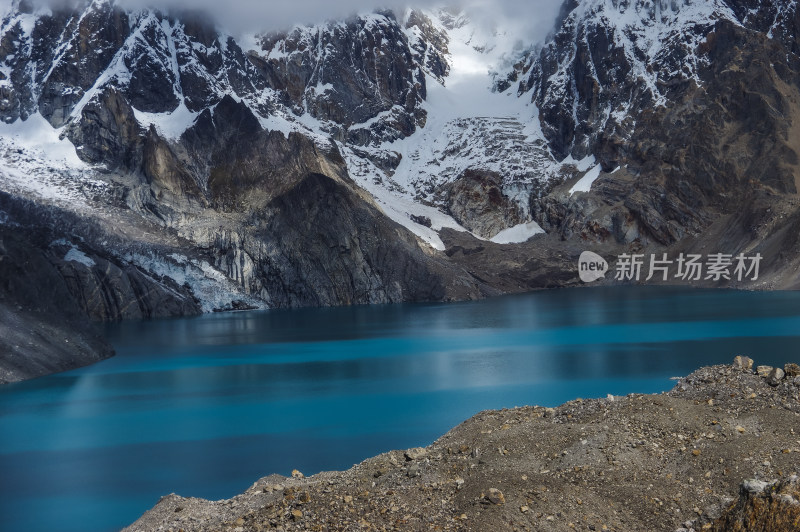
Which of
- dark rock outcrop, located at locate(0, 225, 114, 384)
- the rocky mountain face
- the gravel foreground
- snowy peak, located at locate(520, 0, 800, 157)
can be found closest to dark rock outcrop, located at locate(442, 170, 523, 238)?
the rocky mountain face

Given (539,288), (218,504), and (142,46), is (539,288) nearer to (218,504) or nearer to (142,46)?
(142,46)

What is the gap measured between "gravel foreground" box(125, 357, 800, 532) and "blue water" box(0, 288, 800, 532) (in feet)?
24.2

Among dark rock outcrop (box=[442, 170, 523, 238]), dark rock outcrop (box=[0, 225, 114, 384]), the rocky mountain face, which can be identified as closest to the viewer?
dark rock outcrop (box=[0, 225, 114, 384])

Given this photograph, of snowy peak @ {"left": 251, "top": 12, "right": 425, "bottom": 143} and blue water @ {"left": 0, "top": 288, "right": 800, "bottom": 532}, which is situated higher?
snowy peak @ {"left": 251, "top": 12, "right": 425, "bottom": 143}

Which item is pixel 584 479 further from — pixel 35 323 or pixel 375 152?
pixel 375 152

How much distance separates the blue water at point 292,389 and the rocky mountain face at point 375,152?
3033cm

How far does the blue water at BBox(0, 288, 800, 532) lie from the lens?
2292 centimetres

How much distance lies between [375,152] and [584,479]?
6223 inches

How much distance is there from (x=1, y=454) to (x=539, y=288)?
105 meters

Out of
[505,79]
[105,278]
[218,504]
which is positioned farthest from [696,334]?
[505,79]

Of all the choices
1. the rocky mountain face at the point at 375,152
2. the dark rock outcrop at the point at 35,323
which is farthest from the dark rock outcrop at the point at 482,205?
the dark rock outcrop at the point at 35,323

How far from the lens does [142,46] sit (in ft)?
457

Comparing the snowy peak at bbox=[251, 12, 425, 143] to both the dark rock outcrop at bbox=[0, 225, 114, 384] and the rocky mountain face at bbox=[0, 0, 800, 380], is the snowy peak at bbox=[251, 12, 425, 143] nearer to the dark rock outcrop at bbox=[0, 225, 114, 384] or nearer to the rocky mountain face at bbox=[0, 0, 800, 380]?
the rocky mountain face at bbox=[0, 0, 800, 380]

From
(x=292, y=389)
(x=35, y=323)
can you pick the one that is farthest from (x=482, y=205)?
(x=292, y=389)
